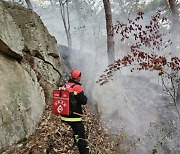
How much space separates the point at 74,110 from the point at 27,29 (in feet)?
15.2

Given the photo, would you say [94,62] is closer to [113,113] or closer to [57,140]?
[113,113]

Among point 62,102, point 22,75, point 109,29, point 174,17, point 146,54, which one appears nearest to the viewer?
point 62,102

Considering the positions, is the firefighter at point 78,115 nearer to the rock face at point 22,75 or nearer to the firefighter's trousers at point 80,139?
the firefighter's trousers at point 80,139

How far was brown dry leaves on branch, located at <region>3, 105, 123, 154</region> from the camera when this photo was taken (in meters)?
5.77

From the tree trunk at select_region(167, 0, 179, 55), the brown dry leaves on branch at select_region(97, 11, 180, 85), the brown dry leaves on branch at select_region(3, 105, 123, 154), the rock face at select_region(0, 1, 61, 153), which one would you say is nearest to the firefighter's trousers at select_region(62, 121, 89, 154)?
the brown dry leaves on branch at select_region(3, 105, 123, 154)

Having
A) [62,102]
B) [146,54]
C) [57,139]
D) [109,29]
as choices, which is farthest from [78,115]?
[109,29]

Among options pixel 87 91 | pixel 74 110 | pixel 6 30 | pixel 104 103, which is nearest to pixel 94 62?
pixel 87 91

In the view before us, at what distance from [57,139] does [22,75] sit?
207 centimetres

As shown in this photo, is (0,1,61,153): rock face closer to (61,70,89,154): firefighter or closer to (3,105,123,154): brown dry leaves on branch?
(3,105,123,154): brown dry leaves on branch

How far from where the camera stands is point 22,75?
22.1ft

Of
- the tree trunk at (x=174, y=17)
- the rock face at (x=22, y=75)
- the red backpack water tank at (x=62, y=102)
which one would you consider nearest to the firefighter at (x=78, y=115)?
the red backpack water tank at (x=62, y=102)

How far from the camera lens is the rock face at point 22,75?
18.9ft

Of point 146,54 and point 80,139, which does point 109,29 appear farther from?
point 80,139

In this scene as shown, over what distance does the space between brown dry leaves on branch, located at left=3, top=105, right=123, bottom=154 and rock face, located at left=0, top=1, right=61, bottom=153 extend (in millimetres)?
196
